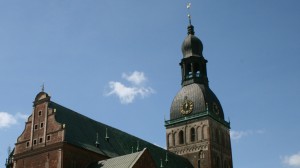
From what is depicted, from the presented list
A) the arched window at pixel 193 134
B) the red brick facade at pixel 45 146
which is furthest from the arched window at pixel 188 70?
the red brick facade at pixel 45 146

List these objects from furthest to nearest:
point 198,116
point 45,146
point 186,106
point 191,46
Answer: point 191,46 < point 186,106 < point 198,116 < point 45,146

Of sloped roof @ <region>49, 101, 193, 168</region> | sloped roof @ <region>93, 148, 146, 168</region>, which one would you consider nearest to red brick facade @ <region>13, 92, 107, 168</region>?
sloped roof @ <region>49, 101, 193, 168</region>

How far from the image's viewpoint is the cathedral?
53.9 metres

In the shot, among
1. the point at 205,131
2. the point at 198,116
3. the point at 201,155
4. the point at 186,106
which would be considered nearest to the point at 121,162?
the point at 201,155

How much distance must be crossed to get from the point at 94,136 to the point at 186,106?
2671cm

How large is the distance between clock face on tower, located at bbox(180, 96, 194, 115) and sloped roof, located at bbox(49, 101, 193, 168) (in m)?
12.4

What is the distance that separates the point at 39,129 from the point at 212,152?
1321 inches

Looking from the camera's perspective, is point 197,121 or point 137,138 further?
point 197,121

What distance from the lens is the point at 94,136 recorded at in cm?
5978

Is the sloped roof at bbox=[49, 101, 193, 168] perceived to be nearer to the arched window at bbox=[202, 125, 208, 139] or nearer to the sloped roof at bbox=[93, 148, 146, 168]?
the sloped roof at bbox=[93, 148, 146, 168]

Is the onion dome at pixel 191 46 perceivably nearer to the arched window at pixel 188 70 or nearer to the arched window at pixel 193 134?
the arched window at pixel 188 70

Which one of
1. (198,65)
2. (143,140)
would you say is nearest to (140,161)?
(143,140)

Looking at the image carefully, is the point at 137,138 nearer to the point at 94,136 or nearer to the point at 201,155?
the point at 94,136

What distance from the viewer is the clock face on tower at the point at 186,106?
3260 inches
